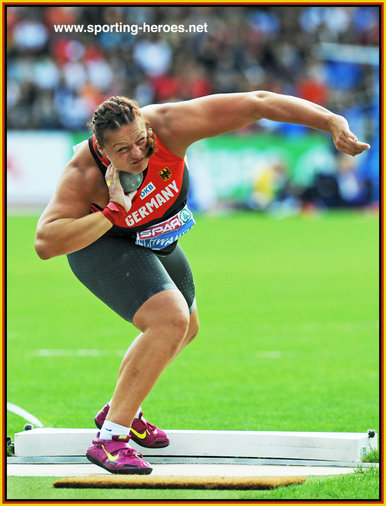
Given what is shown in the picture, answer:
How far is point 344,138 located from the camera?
4500 millimetres

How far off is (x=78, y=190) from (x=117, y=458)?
53.2 inches

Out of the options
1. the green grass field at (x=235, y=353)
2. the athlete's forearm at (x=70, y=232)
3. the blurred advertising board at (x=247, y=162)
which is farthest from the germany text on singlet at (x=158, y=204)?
the blurred advertising board at (x=247, y=162)

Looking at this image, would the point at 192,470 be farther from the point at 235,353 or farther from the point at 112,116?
the point at 235,353

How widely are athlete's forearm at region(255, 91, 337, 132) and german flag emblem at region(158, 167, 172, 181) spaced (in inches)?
21.2

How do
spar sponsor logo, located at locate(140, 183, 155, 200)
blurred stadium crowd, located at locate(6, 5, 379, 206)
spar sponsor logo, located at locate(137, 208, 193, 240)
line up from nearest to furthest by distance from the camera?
spar sponsor logo, located at locate(140, 183, 155, 200)
spar sponsor logo, located at locate(137, 208, 193, 240)
blurred stadium crowd, located at locate(6, 5, 379, 206)

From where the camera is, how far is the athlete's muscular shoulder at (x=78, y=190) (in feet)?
15.2

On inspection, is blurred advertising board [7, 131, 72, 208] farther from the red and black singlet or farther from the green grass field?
the red and black singlet

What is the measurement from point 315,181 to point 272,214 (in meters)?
1.48

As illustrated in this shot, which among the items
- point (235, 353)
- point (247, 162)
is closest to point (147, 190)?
point (235, 353)

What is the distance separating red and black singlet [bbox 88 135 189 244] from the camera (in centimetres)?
480

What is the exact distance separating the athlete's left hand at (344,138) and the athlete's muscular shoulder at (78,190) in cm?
116

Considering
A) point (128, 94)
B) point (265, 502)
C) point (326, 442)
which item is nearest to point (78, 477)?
point (265, 502)

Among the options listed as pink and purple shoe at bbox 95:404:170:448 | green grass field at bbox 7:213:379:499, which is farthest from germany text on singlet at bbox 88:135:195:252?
green grass field at bbox 7:213:379:499

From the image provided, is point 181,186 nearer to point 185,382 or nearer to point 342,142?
point 342,142
